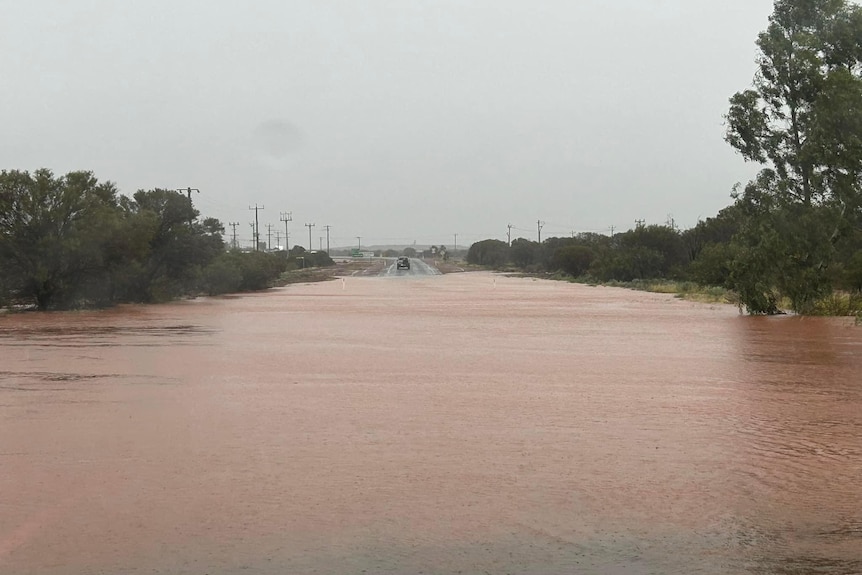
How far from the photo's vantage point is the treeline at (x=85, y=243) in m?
43.8

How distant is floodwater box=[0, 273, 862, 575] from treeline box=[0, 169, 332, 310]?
21.8 metres

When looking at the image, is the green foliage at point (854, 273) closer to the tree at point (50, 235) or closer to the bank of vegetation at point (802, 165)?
the bank of vegetation at point (802, 165)

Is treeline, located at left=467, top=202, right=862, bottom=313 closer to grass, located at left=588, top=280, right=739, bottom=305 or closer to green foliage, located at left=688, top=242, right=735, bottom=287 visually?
green foliage, located at left=688, top=242, right=735, bottom=287

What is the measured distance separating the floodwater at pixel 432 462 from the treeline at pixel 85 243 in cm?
2183

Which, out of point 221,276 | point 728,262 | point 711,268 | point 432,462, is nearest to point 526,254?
point 221,276

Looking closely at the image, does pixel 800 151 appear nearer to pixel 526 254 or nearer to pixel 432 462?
pixel 432 462

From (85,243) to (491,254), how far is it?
140508 mm

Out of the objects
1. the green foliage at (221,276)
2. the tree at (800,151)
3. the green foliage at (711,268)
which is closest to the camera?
the tree at (800,151)

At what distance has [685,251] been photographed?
8744cm

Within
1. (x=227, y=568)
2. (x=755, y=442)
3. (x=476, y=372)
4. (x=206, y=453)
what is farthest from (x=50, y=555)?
(x=476, y=372)

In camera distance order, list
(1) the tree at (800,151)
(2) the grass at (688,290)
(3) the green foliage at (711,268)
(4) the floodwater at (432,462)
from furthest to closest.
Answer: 1. (3) the green foliage at (711,268)
2. (2) the grass at (688,290)
3. (1) the tree at (800,151)
4. (4) the floodwater at (432,462)

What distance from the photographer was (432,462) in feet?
35.0

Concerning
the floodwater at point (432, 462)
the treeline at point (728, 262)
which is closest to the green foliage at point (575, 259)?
the treeline at point (728, 262)

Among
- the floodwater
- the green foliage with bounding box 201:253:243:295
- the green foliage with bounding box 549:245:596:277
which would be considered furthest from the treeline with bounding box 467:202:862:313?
the green foliage with bounding box 201:253:243:295
